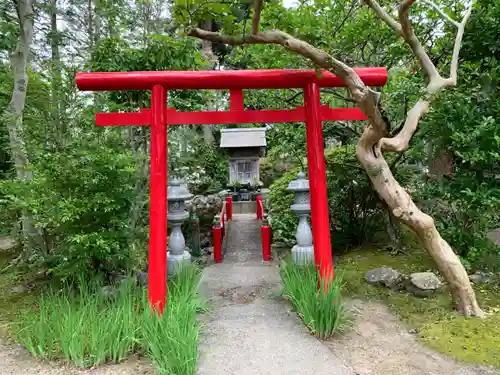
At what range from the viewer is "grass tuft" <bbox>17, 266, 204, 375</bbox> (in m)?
2.67

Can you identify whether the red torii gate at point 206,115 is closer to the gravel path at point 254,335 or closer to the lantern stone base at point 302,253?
the gravel path at point 254,335

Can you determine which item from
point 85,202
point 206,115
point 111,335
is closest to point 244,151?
point 206,115

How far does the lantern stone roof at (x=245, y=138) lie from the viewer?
42.1 ft

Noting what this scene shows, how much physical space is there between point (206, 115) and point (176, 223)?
1.92 m

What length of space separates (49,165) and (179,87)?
160 centimetres

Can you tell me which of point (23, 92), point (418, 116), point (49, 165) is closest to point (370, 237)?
point (418, 116)

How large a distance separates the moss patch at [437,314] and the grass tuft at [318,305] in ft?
2.54

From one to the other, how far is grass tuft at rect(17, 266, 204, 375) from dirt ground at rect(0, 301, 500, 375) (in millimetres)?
100

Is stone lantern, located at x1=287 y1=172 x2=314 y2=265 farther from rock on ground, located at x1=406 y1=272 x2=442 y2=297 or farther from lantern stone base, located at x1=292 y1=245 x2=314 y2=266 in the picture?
rock on ground, located at x1=406 y1=272 x2=442 y2=297

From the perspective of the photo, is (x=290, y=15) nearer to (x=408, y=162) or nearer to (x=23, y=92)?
(x=408, y=162)

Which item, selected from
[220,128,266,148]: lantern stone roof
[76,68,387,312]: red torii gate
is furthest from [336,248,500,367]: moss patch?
[220,128,266,148]: lantern stone roof

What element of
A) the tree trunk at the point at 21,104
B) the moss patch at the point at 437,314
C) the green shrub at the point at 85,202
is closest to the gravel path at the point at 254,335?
the moss patch at the point at 437,314

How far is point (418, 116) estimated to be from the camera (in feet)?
11.4

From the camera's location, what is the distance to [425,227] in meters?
3.51
